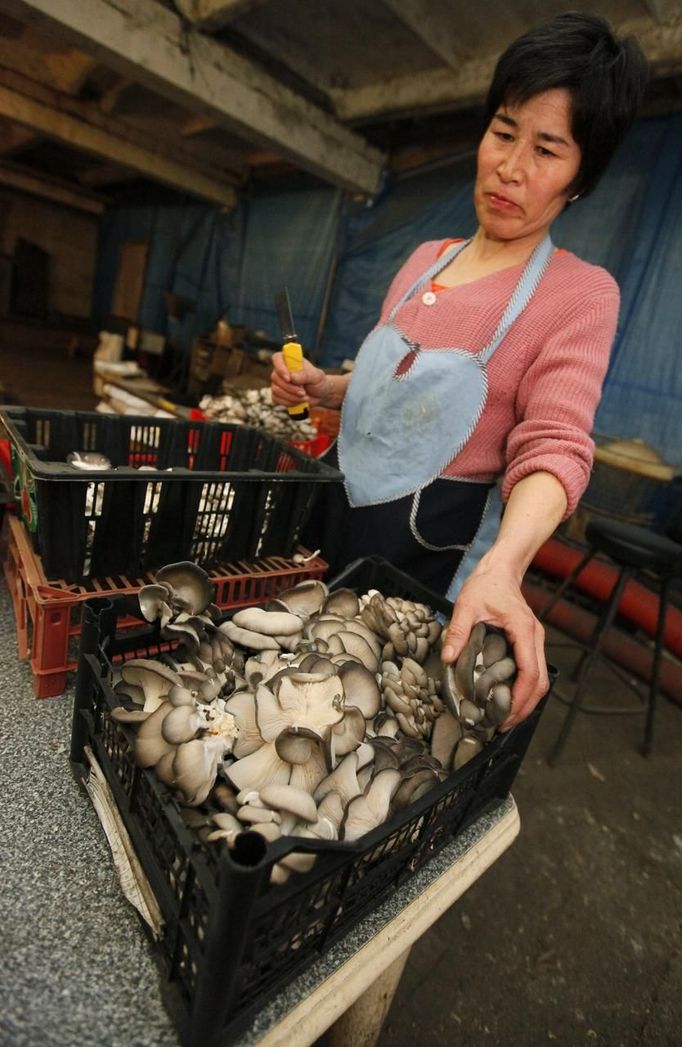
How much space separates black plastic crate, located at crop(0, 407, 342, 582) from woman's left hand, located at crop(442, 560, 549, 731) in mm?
618

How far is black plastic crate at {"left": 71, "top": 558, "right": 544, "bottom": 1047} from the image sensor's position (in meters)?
0.53

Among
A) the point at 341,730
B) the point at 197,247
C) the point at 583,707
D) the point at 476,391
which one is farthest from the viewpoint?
the point at 197,247

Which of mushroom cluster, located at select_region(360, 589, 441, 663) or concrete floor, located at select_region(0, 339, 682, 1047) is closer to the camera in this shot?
concrete floor, located at select_region(0, 339, 682, 1047)

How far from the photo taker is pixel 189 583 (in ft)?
3.15

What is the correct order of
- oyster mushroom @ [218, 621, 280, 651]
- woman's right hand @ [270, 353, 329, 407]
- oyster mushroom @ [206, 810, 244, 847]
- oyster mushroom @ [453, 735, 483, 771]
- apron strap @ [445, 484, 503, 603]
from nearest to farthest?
oyster mushroom @ [206, 810, 244, 847], oyster mushroom @ [453, 735, 483, 771], oyster mushroom @ [218, 621, 280, 651], apron strap @ [445, 484, 503, 603], woman's right hand @ [270, 353, 329, 407]

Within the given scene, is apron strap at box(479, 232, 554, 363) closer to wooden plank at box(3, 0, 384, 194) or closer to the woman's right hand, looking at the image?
the woman's right hand

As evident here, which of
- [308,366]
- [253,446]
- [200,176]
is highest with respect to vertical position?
[200,176]

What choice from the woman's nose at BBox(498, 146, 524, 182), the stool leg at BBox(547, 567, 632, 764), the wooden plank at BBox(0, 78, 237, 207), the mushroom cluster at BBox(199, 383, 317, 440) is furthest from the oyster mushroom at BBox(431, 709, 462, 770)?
the wooden plank at BBox(0, 78, 237, 207)

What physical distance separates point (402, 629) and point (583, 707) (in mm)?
2513

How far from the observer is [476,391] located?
1266mm

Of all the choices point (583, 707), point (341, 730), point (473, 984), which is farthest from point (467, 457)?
point (583, 707)

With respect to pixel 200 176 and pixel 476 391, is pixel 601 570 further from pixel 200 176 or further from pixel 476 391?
pixel 200 176

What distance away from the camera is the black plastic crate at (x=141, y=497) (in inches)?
40.4

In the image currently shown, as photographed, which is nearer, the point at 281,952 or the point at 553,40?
the point at 281,952
